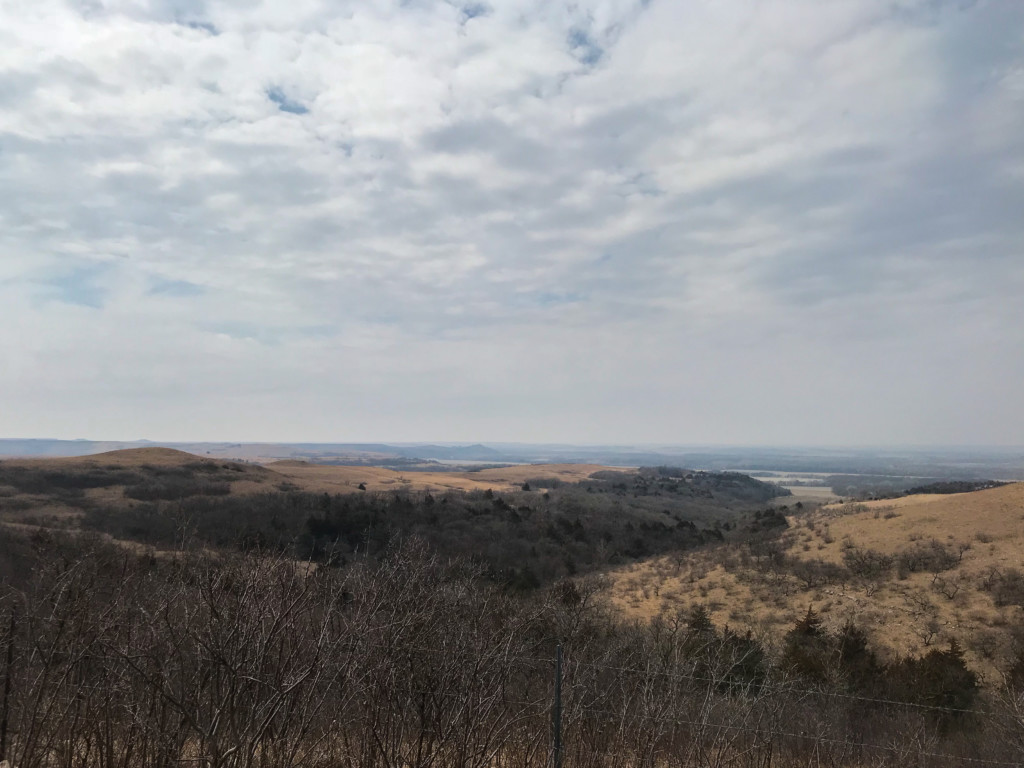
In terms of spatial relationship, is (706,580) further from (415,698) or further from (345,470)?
(345,470)

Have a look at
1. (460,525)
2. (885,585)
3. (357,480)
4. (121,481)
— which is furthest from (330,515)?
(357,480)

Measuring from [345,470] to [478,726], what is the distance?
108 meters

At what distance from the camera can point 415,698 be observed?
6414 mm

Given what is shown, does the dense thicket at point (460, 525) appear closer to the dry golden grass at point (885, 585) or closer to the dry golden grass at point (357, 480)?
the dry golden grass at point (885, 585)

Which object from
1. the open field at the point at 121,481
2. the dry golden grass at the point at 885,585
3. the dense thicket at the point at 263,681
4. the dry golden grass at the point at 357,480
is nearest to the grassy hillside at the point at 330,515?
the open field at the point at 121,481

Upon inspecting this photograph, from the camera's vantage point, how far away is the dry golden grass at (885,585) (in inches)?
943

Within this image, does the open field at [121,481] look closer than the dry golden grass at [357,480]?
Yes

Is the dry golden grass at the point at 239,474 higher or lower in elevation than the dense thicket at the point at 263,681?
lower

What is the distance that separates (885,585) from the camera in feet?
93.9

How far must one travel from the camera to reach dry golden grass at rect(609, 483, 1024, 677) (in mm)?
23953

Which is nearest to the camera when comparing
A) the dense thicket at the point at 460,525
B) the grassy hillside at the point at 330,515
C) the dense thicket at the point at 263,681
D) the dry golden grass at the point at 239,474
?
the dense thicket at the point at 263,681

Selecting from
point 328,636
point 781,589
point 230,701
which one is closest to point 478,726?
point 328,636

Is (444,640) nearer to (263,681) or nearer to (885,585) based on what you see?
(263,681)

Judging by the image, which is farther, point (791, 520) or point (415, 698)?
point (791, 520)
